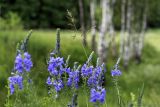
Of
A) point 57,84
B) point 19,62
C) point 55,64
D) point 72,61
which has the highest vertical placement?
point 19,62

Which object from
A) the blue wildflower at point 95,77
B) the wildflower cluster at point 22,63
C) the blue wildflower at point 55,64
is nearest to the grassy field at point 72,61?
the blue wildflower at point 95,77

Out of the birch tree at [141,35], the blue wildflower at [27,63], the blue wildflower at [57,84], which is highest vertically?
the blue wildflower at [27,63]

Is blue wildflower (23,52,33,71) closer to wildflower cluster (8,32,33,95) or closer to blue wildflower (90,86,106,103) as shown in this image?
wildflower cluster (8,32,33,95)

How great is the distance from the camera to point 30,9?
3884 cm

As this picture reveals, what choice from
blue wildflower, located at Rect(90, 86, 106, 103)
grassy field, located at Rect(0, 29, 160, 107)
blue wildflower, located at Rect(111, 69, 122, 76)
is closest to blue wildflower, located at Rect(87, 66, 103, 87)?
blue wildflower, located at Rect(111, 69, 122, 76)

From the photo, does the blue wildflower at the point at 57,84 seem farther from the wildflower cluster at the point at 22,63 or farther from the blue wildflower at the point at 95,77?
the wildflower cluster at the point at 22,63

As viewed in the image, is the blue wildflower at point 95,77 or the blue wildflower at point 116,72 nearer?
the blue wildflower at point 95,77

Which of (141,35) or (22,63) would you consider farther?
(141,35)

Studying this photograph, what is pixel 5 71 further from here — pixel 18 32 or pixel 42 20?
pixel 42 20

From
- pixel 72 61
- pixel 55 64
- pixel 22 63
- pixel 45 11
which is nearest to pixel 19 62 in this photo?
pixel 22 63

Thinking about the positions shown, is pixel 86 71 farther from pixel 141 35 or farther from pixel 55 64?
pixel 141 35

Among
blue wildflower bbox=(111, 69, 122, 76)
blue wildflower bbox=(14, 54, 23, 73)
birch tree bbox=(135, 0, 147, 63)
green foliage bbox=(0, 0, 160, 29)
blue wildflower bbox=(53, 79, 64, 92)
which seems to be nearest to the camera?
blue wildflower bbox=(14, 54, 23, 73)

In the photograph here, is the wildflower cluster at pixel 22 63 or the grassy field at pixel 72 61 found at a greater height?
the wildflower cluster at pixel 22 63

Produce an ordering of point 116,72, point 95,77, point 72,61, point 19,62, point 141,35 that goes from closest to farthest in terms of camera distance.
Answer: point 19,62, point 95,77, point 116,72, point 72,61, point 141,35
